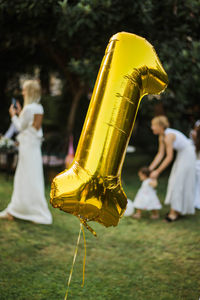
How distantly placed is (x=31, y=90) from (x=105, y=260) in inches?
102

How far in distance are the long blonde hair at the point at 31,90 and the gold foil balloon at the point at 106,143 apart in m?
2.68

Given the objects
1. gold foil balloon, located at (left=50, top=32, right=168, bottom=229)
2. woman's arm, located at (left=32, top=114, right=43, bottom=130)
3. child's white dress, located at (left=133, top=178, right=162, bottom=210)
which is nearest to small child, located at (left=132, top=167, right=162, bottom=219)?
child's white dress, located at (left=133, top=178, right=162, bottom=210)

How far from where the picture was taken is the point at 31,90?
5020 millimetres

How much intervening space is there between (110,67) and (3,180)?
6.59 m

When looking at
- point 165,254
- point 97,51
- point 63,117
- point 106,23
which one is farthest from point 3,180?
point 63,117

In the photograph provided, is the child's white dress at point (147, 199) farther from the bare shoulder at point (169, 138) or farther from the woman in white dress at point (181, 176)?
the bare shoulder at point (169, 138)

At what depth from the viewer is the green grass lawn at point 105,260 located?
3.38 m

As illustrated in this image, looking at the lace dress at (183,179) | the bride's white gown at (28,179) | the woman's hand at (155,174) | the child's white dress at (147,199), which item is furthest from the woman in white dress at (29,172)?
the lace dress at (183,179)

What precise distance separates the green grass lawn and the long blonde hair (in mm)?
1874

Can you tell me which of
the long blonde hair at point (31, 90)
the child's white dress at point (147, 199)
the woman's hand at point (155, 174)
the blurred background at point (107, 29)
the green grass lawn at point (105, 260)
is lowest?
the green grass lawn at point (105, 260)

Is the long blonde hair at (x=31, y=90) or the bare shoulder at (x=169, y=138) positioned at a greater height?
the long blonde hair at (x=31, y=90)

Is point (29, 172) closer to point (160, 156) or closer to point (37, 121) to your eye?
point (37, 121)

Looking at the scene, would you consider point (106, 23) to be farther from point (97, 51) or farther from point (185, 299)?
point (185, 299)

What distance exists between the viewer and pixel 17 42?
10.0 meters
